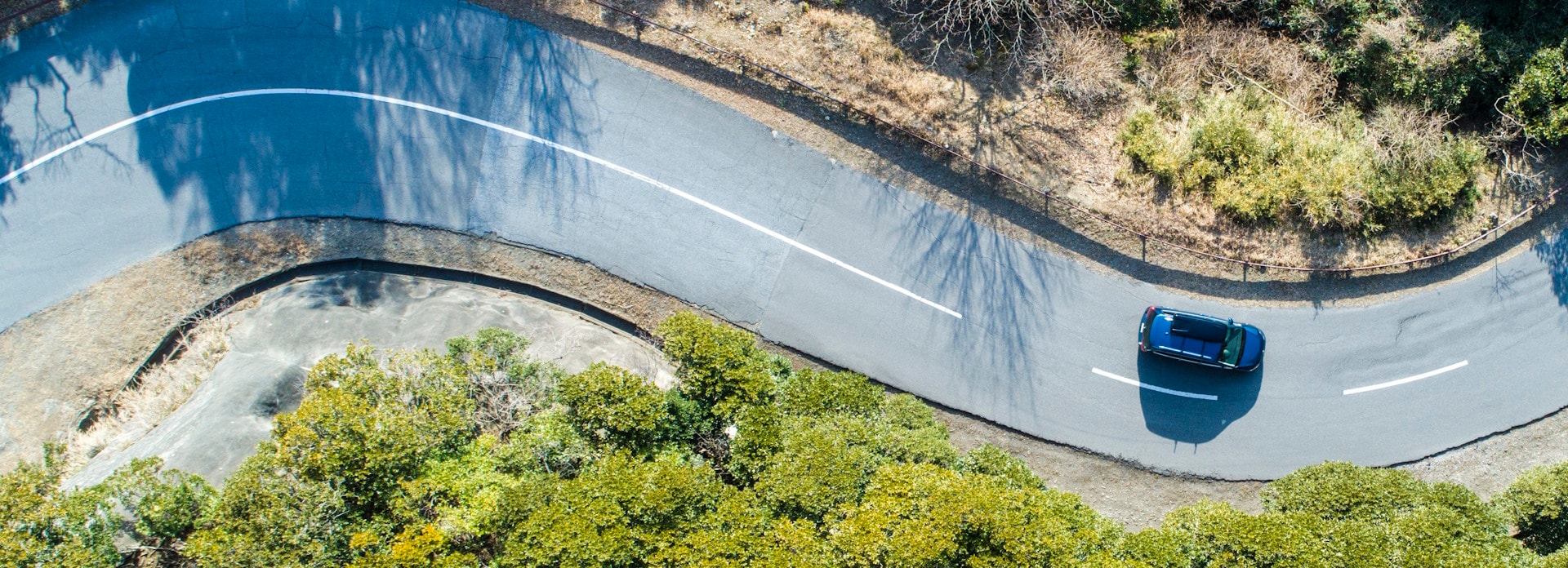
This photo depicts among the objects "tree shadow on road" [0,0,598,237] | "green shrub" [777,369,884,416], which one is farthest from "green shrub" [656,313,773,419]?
"tree shadow on road" [0,0,598,237]

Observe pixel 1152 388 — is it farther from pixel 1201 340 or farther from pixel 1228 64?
pixel 1228 64

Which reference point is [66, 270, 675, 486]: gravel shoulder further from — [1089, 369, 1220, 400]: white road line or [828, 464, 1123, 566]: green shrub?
[1089, 369, 1220, 400]: white road line

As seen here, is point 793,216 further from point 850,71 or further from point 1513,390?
point 1513,390

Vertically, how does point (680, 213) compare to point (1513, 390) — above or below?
above

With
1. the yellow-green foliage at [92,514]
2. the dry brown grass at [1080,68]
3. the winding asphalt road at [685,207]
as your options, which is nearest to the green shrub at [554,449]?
the winding asphalt road at [685,207]

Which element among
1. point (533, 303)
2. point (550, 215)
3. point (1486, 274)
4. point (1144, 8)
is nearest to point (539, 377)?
point (533, 303)

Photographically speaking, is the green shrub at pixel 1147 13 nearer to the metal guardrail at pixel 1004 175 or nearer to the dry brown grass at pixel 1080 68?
the dry brown grass at pixel 1080 68
